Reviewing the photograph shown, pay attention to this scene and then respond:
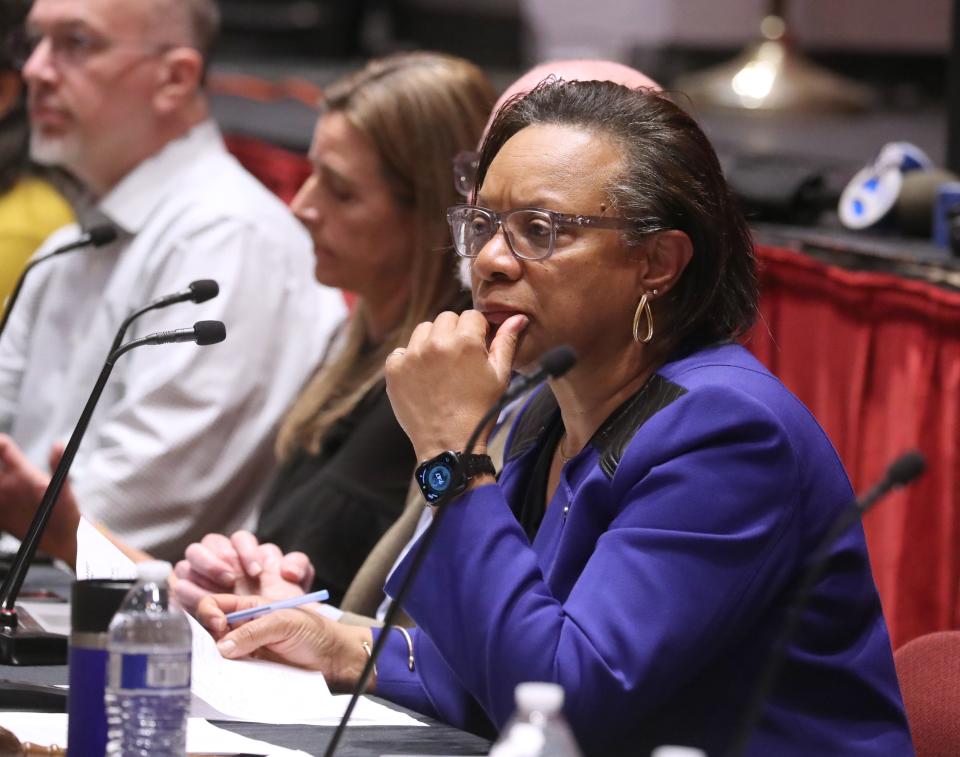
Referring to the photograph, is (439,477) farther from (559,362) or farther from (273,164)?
(273,164)

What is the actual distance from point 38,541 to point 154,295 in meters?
1.46

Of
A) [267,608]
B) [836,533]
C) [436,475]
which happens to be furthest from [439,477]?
[836,533]

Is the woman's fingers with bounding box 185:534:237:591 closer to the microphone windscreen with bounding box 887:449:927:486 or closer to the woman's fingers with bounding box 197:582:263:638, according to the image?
the woman's fingers with bounding box 197:582:263:638

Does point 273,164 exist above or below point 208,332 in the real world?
below

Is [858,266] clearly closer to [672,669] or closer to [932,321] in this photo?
[932,321]

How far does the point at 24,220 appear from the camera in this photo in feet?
13.4

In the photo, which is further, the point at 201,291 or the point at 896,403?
the point at 896,403

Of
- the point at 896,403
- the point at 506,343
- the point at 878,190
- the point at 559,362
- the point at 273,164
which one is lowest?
the point at 273,164

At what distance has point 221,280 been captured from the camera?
3490mm

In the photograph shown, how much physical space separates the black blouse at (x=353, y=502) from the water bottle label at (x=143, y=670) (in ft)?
4.25

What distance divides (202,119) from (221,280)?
1.86ft

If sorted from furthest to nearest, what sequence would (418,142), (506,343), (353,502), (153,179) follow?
(153,179) → (418,142) → (353,502) → (506,343)

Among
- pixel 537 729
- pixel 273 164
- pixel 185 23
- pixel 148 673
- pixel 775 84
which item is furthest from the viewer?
pixel 775 84

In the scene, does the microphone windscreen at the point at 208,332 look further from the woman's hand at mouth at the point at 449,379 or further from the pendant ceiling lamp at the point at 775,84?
the pendant ceiling lamp at the point at 775,84
